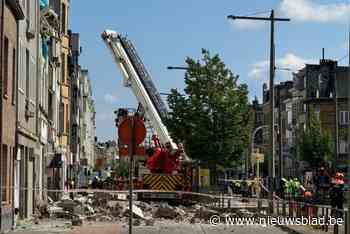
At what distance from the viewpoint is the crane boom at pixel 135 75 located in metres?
48.3

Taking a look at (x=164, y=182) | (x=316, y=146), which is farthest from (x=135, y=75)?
(x=316, y=146)

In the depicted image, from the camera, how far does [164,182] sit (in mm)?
42438

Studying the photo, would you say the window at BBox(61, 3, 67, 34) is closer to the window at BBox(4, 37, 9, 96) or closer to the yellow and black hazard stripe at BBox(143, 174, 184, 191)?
the yellow and black hazard stripe at BBox(143, 174, 184, 191)

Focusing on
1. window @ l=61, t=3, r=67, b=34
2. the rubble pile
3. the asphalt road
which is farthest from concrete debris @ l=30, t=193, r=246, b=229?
window @ l=61, t=3, r=67, b=34

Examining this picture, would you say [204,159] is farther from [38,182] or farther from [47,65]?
[38,182]

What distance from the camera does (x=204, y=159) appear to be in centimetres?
5241

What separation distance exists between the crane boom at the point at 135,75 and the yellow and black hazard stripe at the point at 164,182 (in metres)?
5.08

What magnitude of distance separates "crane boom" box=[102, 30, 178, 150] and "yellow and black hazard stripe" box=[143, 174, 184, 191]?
16.7ft

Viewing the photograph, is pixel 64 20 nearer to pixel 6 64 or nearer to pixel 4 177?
pixel 6 64

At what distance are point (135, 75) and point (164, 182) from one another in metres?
8.18

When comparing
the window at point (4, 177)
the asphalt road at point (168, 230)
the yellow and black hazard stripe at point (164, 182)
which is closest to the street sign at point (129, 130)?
the window at point (4, 177)

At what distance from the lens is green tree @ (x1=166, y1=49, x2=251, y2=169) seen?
5144 centimetres

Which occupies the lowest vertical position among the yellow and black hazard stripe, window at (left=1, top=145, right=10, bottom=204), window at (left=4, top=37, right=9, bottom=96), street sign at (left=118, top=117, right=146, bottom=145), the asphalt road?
the asphalt road

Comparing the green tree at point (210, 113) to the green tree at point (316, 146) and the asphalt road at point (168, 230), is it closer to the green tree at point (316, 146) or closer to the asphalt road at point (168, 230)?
the asphalt road at point (168, 230)
